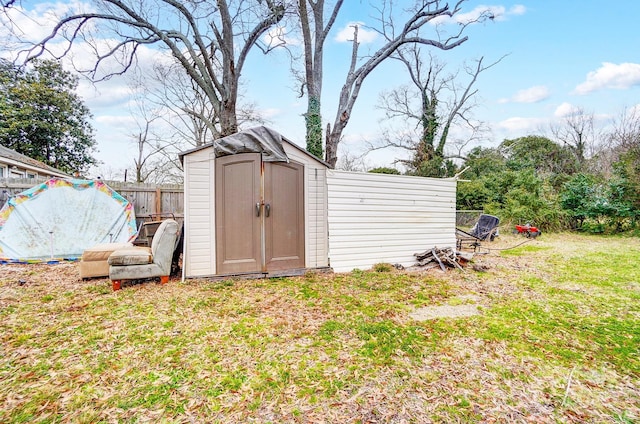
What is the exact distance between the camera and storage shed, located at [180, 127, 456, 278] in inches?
178

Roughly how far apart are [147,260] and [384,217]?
13.6 feet

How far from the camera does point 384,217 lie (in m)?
5.51

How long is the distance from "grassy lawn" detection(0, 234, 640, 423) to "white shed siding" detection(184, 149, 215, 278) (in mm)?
345

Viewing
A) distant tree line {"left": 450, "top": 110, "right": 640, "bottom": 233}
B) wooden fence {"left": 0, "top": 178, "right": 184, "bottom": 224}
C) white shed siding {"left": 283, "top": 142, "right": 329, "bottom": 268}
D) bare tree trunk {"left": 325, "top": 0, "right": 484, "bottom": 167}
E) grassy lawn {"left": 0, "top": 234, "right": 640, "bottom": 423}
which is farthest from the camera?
distant tree line {"left": 450, "top": 110, "right": 640, "bottom": 233}

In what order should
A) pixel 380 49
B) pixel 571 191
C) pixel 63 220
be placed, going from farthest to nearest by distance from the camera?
pixel 571 191
pixel 380 49
pixel 63 220

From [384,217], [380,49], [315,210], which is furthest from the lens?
[380,49]

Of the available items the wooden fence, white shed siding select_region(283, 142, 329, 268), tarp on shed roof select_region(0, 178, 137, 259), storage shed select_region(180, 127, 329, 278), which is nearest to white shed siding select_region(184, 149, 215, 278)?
storage shed select_region(180, 127, 329, 278)

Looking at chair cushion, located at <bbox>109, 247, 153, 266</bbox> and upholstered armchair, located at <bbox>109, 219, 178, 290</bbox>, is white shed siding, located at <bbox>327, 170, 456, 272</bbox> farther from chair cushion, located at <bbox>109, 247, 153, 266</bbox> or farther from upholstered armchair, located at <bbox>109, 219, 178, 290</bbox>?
chair cushion, located at <bbox>109, 247, 153, 266</bbox>

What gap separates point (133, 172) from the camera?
16.3m

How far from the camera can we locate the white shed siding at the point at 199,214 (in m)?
4.45

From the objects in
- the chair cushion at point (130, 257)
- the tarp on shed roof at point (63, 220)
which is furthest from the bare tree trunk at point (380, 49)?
the chair cushion at point (130, 257)

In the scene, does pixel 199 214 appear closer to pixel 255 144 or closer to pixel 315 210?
pixel 255 144

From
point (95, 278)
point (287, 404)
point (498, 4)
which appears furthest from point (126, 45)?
point (498, 4)

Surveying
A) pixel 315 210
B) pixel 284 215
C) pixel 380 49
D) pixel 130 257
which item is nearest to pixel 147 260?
pixel 130 257
